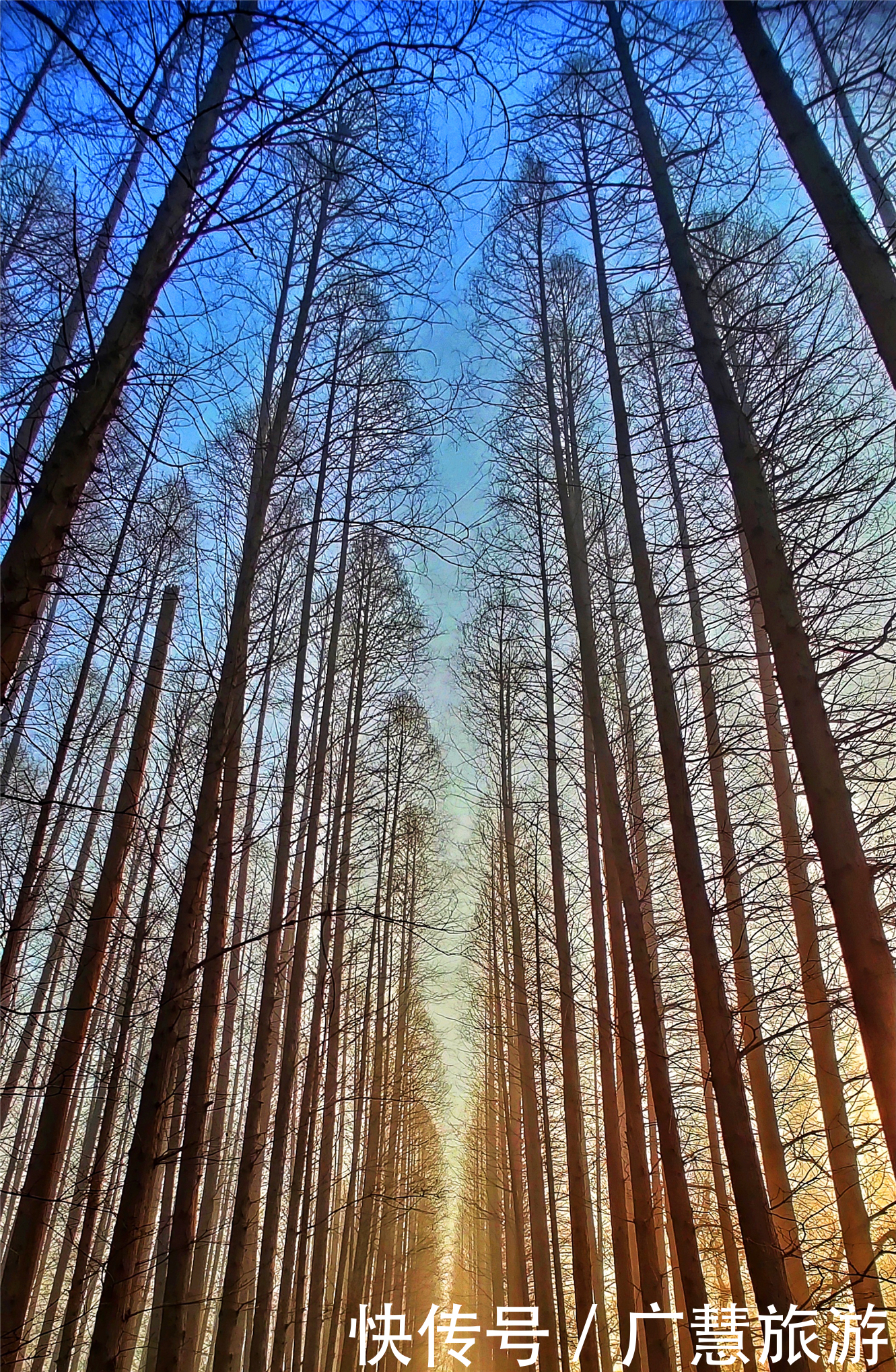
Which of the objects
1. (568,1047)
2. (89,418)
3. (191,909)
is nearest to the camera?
(89,418)

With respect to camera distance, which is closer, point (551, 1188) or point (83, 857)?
point (551, 1188)

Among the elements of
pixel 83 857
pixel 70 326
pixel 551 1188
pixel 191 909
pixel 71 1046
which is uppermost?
pixel 83 857

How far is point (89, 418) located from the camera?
7.50 ft

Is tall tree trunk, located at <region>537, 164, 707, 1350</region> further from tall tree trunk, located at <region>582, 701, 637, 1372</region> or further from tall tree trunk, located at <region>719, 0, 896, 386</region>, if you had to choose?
tall tree trunk, located at <region>719, 0, 896, 386</region>

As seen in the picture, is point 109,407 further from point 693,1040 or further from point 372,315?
point 693,1040

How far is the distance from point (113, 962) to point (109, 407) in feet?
22.2

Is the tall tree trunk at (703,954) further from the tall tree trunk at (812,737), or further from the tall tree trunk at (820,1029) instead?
the tall tree trunk at (820,1029)

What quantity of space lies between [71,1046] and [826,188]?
7.04 meters

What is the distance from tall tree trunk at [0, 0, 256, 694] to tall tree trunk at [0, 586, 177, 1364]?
1876 mm

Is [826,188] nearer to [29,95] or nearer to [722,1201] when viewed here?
[29,95]

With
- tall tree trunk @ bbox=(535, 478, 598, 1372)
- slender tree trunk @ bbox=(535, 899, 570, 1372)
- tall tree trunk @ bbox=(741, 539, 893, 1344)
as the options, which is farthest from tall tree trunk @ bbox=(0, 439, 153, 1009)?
tall tree trunk @ bbox=(741, 539, 893, 1344)

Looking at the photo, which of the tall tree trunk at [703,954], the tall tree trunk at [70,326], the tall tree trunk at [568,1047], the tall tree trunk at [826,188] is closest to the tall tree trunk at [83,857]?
the tall tree trunk at [70,326]

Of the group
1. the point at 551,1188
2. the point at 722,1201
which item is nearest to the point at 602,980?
the point at 722,1201

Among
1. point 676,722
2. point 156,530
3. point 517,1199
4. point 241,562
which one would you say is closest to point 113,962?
point 156,530
